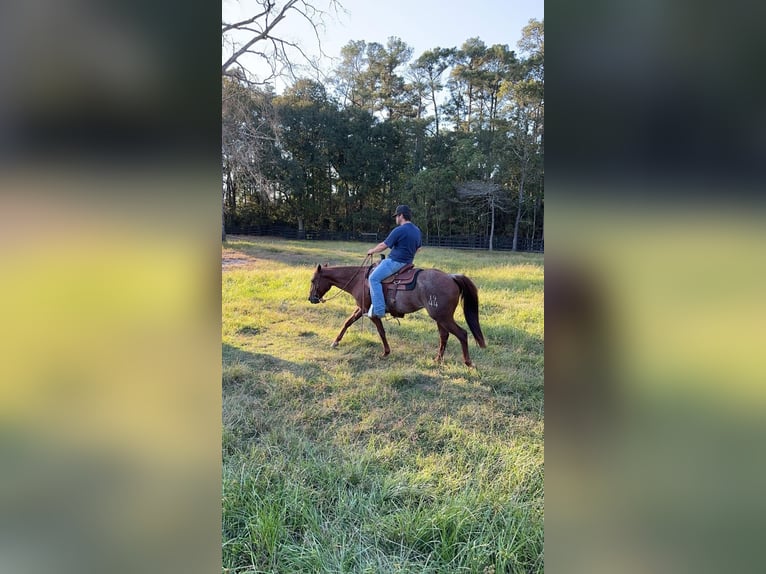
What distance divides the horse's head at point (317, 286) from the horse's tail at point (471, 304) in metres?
1.20

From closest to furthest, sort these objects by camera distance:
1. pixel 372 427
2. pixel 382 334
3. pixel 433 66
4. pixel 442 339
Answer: pixel 372 427
pixel 433 66
pixel 442 339
pixel 382 334

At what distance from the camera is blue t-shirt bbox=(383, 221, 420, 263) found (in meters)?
3.03

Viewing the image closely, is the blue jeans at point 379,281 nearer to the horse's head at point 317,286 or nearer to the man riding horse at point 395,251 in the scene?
the man riding horse at point 395,251

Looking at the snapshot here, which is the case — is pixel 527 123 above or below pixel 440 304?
above

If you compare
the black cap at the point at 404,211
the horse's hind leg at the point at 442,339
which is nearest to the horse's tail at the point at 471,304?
the horse's hind leg at the point at 442,339

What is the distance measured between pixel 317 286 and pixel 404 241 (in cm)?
101

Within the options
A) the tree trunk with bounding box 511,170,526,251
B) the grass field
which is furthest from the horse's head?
the tree trunk with bounding box 511,170,526,251

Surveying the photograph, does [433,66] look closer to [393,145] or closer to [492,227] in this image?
[393,145]

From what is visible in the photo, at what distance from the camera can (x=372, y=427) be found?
2.63 m

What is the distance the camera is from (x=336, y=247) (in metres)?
3.53
